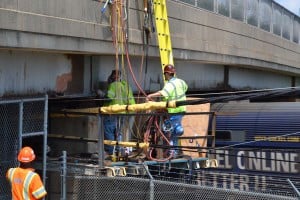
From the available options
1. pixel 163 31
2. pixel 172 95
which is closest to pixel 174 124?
pixel 172 95

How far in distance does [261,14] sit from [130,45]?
10.3 m

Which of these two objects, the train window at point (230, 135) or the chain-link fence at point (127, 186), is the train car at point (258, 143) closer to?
the train window at point (230, 135)

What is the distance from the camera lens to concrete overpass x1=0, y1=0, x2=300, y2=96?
9977 millimetres

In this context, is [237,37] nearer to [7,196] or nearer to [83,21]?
[83,21]

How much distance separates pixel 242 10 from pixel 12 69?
423 inches

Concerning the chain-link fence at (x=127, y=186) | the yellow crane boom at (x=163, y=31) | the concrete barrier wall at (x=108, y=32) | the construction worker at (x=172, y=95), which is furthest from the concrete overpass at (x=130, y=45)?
the chain-link fence at (x=127, y=186)

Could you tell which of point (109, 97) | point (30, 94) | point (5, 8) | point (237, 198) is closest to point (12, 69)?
point (30, 94)

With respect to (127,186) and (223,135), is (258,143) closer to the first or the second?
(223,135)

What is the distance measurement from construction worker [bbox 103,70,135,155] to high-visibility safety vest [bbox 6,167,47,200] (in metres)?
3.18

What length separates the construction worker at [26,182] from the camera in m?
8.54

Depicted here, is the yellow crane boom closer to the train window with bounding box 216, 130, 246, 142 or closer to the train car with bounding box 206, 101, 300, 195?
the train car with bounding box 206, 101, 300, 195

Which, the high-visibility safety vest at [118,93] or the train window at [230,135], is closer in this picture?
the high-visibility safety vest at [118,93]

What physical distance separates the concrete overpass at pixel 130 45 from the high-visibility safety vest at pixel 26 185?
1990 millimetres

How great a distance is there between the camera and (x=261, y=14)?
21562 millimetres
